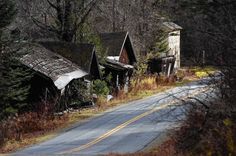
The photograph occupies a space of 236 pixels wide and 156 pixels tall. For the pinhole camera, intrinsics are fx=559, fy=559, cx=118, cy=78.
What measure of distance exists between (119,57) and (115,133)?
27.4m

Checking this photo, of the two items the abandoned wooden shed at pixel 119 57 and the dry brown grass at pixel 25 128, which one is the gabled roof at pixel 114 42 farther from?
the dry brown grass at pixel 25 128

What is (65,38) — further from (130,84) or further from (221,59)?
(221,59)

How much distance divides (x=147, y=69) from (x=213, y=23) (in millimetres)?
50322

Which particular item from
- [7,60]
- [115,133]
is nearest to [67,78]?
[7,60]

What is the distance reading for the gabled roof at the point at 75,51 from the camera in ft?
137

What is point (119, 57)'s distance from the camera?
52.7 meters

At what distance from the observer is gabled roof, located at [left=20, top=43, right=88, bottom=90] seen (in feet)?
115

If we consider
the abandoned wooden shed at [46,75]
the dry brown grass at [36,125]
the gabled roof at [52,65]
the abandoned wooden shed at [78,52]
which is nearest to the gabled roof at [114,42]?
the abandoned wooden shed at [78,52]

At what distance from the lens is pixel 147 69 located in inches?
2429

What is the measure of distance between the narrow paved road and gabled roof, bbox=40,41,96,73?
8.38m


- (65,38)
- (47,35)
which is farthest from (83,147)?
(47,35)

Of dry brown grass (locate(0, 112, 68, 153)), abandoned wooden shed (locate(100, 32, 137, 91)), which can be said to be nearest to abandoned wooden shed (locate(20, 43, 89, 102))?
dry brown grass (locate(0, 112, 68, 153))

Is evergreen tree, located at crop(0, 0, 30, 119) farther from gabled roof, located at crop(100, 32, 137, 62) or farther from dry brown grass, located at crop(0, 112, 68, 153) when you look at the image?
gabled roof, located at crop(100, 32, 137, 62)

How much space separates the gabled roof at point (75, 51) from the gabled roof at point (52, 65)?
3.47ft
